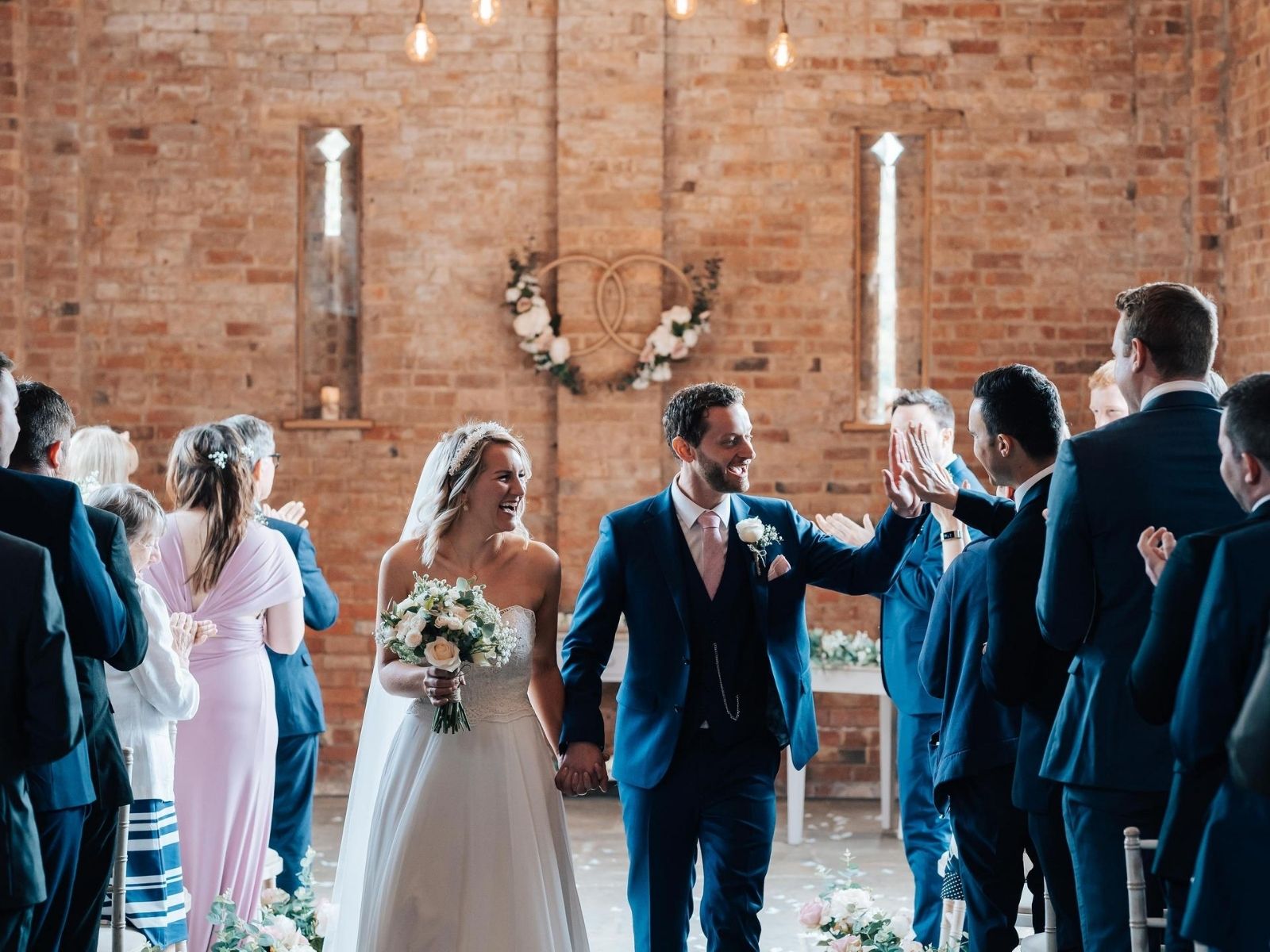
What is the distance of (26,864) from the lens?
288cm

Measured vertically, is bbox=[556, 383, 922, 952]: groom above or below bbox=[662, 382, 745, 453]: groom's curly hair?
below

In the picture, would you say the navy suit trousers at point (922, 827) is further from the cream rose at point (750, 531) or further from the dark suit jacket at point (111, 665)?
the dark suit jacket at point (111, 665)

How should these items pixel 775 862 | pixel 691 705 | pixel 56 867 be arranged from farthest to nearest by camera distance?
pixel 775 862 → pixel 691 705 → pixel 56 867

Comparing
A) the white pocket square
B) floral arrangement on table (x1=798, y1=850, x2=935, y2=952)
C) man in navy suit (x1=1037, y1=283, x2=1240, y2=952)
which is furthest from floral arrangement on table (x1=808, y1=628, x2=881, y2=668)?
man in navy suit (x1=1037, y1=283, x2=1240, y2=952)

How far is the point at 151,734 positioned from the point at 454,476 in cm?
131

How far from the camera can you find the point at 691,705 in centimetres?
399

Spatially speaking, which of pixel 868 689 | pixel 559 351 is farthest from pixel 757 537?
pixel 559 351

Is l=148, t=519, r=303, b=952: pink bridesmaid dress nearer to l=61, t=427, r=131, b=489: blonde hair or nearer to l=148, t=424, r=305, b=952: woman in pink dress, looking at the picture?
l=148, t=424, r=305, b=952: woman in pink dress

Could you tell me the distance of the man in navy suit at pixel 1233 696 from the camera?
2.47m

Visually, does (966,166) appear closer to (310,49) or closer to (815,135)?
(815,135)

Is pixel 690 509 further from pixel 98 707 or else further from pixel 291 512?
pixel 291 512

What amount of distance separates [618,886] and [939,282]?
4.01m

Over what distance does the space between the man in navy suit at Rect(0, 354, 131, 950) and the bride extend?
2.61 ft

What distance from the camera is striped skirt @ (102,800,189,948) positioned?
14.1ft
